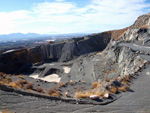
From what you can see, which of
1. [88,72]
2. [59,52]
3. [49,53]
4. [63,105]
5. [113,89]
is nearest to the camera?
[63,105]

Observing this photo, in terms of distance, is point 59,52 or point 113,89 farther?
point 59,52

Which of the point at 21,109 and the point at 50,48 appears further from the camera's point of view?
the point at 50,48

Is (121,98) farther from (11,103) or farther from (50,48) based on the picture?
(50,48)

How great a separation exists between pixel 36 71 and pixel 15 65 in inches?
312

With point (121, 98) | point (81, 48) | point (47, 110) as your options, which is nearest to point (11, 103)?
point (47, 110)

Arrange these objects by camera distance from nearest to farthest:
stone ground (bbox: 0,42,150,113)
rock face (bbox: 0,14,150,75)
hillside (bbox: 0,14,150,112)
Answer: stone ground (bbox: 0,42,150,113)
hillside (bbox: 0,14,150,112)
rock face (bbox: 0,14,150,75)

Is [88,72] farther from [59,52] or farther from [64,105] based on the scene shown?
[59,52]

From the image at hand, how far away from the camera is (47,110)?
5.96m

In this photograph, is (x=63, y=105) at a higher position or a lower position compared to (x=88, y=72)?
higher

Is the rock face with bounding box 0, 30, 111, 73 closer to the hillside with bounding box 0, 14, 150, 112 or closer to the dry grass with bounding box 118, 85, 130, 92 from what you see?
the hillside with bounding box 0, 14, 150, 112

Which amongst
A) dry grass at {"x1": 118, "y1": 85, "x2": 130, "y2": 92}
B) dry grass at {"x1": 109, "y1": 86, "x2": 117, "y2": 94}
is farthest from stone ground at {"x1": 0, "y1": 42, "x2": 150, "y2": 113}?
dry grass at {"x1": 118, "y1": 85, "x2": 130, "y2": 92}

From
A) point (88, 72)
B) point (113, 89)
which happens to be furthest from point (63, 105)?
point (88, 72)

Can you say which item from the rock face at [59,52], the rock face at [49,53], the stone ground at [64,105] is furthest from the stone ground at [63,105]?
the rock face at [49,53]

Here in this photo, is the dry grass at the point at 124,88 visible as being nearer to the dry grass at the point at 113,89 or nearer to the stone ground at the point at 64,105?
the dry grass at the point at 113,89
